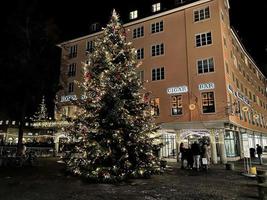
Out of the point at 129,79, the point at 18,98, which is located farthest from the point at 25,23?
the point at 129,79

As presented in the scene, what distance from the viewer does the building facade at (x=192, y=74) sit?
923 inches

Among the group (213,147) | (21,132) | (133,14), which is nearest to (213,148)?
(213,147)

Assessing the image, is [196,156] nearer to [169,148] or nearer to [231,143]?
[169,148]

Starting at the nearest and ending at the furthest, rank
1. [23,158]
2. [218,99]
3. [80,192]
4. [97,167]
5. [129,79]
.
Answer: [80,192]
[97,167]
[129,79]
[23,158]
[218,99]

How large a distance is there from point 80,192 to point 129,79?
274 inches

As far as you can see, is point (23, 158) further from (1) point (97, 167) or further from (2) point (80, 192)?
(2) point (80, 192)

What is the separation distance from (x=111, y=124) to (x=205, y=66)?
1436 centimetres

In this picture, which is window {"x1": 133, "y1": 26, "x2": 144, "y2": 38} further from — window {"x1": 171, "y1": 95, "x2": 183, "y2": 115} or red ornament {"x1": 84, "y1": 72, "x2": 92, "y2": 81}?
red ornament {"x1": 84, "y1": 72, "x2": 92, "y2": 81}

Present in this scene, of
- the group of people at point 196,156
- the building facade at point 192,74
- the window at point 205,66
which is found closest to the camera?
the group of people at point 196,156

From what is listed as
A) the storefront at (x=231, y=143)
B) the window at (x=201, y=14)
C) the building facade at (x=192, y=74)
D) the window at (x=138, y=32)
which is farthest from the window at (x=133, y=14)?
the storefront at (x=231, y=143)

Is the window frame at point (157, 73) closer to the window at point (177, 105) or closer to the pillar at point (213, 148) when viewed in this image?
the window at point (177, 105)

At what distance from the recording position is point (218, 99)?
23188 mm

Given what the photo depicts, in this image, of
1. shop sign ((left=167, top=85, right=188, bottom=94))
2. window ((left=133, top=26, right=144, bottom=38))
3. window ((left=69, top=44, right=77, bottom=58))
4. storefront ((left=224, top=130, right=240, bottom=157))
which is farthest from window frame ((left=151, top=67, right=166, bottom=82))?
window ((left=69, top=44, right=77, bottom=58))

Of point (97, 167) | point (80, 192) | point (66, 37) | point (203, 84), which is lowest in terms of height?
point (80, 192)
